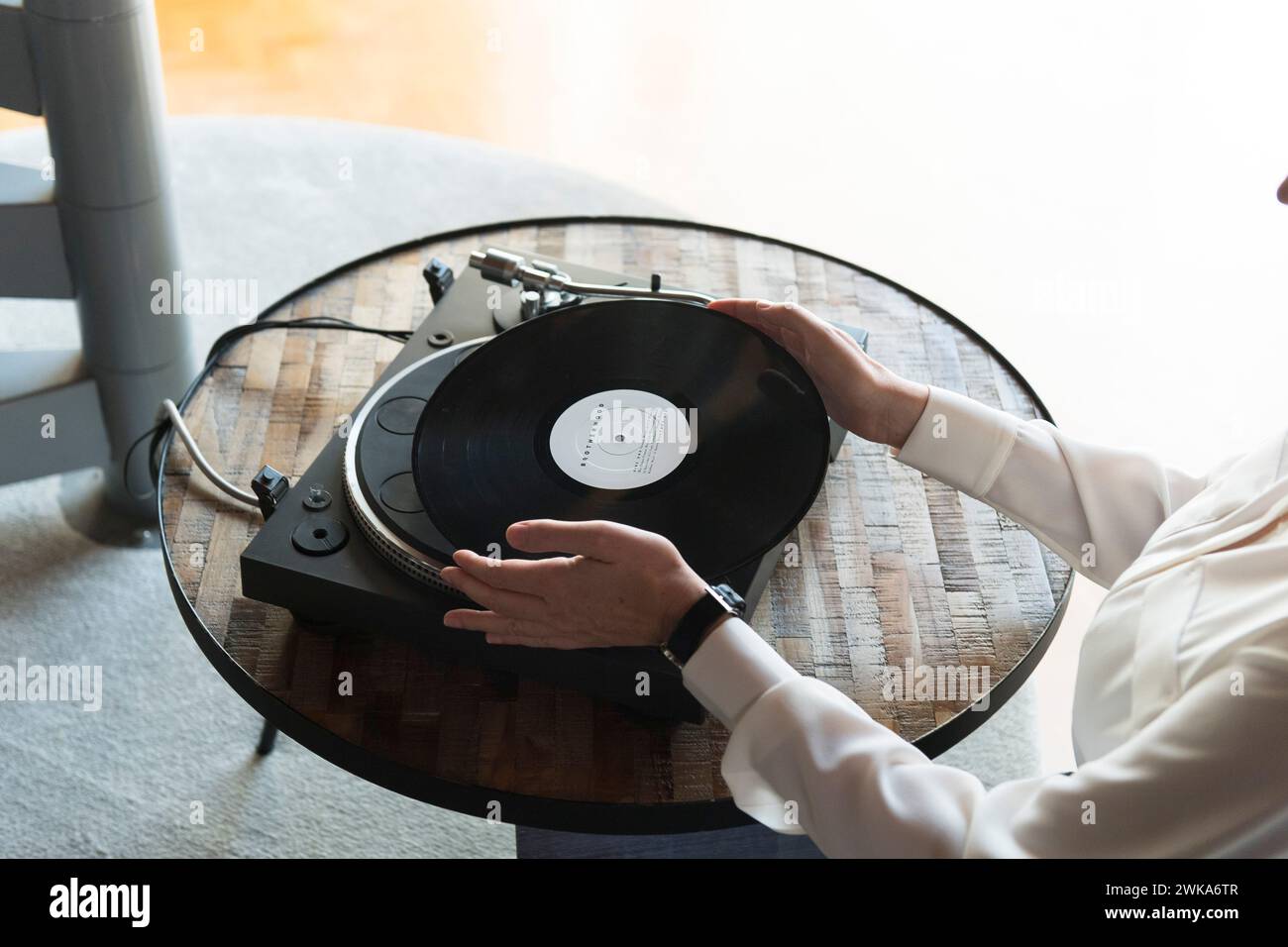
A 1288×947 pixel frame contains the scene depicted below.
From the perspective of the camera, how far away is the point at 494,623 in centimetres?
96

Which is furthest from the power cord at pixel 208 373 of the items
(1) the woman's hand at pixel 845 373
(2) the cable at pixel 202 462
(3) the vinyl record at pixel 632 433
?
(1) the woman's hand at pixel 845 373

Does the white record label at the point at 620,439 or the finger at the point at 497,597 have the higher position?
the white record label at the point at 620,439

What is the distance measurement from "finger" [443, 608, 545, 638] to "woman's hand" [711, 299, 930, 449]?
1.30 ft

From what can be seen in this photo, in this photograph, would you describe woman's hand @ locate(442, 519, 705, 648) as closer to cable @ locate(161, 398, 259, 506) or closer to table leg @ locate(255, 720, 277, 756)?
cable @ locate(161, 398, 259, 506)

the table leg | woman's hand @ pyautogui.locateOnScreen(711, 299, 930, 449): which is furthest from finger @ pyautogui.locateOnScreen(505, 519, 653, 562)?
the table leg

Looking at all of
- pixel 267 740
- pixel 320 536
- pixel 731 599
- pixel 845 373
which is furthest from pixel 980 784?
pixel 267 740

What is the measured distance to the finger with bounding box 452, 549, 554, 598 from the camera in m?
0.94

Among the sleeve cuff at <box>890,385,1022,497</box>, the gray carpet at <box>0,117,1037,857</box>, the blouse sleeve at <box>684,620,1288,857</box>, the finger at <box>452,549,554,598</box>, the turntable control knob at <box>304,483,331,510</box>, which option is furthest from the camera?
the gray carpet at <box>0,117,1037,857</box>

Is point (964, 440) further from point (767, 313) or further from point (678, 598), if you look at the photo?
point (678, 598)

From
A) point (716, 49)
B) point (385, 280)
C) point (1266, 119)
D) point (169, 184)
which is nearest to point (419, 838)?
point (385, 280)

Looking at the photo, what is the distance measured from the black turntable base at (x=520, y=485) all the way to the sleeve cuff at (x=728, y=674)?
1.1 inches

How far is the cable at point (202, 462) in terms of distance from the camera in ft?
3.97

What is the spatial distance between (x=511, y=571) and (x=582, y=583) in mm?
54

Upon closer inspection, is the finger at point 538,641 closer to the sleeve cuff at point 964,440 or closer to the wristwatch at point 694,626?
the wristwatch at point 694,626
